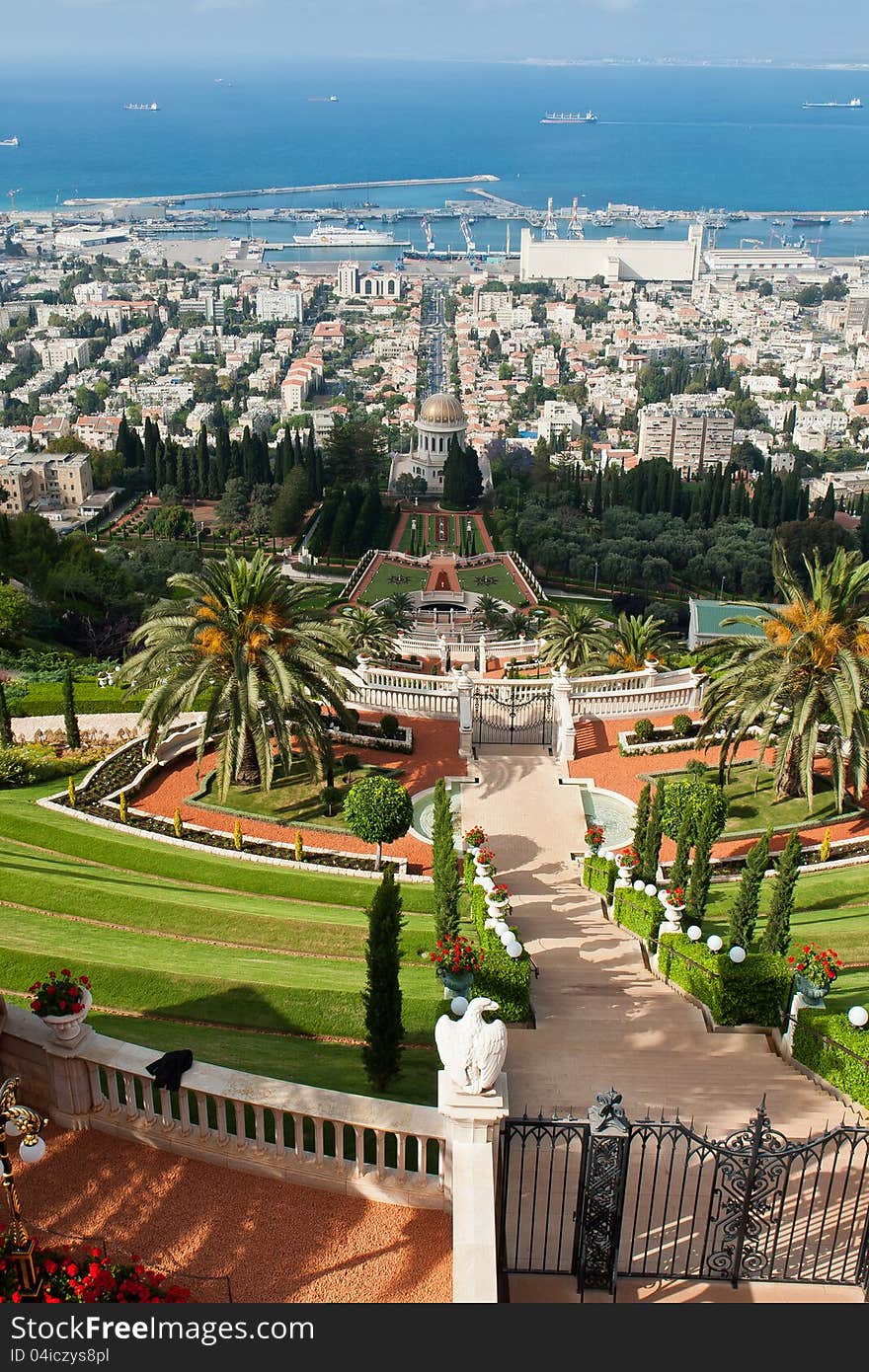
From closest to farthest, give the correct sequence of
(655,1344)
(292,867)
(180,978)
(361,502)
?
(655,1344) < (180,978) < (292,867) < (361,502)

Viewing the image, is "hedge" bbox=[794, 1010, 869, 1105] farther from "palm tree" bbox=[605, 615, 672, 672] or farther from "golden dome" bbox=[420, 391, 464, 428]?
"golden dome" bbox=[420, 391, 464, 428]

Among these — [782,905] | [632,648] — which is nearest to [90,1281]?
[782,905]

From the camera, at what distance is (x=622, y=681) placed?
31.8 metres

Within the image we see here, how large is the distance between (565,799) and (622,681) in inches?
282

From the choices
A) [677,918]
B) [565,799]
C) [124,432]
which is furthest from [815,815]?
[124,432]

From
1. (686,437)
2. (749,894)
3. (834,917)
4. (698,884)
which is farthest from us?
(686,437)

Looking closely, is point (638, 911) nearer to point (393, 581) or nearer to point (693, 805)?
point (693, 805)

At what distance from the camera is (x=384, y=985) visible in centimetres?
1203

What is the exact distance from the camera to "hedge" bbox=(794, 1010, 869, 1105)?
13.3m

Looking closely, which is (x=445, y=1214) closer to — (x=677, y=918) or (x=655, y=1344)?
(x=655, y=1344)

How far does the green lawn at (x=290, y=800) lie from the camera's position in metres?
24.3

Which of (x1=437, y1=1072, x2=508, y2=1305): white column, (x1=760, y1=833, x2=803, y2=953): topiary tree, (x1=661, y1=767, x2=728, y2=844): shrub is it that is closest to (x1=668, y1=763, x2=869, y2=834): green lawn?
(x1=661, y1=767, x2=728, y2=844): shrub

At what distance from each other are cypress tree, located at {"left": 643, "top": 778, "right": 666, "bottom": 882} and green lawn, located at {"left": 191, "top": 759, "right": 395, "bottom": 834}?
663cm

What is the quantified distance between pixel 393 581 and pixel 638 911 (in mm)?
49694
